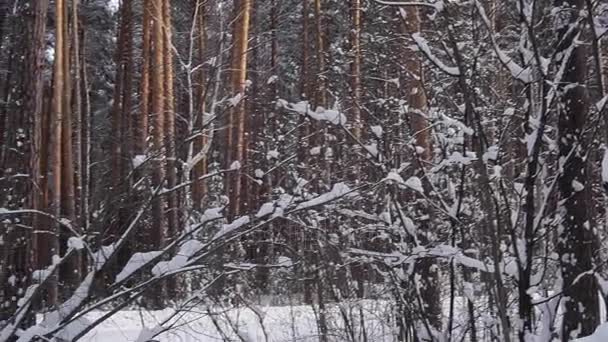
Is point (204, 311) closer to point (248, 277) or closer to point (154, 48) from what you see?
point (248, 277)

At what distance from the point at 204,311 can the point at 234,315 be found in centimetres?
116

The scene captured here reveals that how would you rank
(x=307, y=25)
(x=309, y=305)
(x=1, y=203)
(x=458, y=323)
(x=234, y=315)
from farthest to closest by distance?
(x=307, y=25), (x=309, y=305), (x=234, y=315), (x=458, y=323), (x=1, y=203)

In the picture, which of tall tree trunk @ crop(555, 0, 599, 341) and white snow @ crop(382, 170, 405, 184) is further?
white snow @ crop(382, 170, 405, 184)

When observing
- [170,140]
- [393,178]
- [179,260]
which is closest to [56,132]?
[170,140]

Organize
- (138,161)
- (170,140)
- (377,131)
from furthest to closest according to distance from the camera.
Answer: (170,140)
(377,131)
(138,161)

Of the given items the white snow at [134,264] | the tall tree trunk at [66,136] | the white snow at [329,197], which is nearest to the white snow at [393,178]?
the white snow at [329,197]

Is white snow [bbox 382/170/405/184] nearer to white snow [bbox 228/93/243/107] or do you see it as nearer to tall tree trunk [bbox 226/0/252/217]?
white snow [bbox 228/93/243/107]

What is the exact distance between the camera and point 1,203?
5.55m

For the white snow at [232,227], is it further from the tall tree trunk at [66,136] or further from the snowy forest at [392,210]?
the tall tree trunk at [66,136]

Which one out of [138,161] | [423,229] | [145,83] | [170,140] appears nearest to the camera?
[138,161]

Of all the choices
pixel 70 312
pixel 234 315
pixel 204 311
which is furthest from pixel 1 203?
pixel 234 315

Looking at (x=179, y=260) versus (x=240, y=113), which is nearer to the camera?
(x=179, y=260)

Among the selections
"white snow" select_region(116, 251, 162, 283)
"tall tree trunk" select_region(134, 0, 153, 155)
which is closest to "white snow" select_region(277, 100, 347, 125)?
"white snow" select_region(116, 251, 162, 283)

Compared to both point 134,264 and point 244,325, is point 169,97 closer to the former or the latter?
point 244,325
